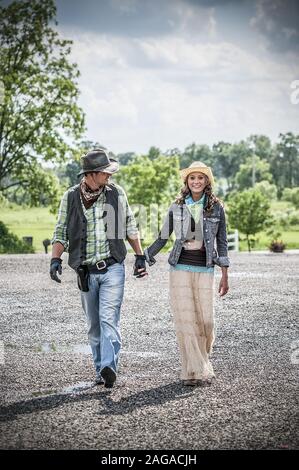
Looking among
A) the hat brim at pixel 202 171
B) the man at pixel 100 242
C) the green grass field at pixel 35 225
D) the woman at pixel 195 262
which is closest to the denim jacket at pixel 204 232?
the woman at pixel 195 262

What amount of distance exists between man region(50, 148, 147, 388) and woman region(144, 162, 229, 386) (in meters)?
0.51

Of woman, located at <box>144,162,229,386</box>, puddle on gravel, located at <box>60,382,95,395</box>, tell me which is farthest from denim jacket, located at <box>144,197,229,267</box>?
puddle on gravel, located at <box>60,382,95,395</box>

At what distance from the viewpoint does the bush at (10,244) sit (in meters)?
33.5

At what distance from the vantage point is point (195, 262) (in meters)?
6.87

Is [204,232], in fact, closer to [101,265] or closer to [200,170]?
[200,170]

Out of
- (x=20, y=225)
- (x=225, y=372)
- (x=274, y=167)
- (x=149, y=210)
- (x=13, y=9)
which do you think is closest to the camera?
(x=225, y=372)

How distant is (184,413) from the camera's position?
18.8ft

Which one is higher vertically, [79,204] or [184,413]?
Result: [79,204]

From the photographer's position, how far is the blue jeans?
6.57m

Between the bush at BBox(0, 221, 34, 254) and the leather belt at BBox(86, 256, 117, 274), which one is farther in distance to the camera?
the bush at BBox(0, 221, 34, 254)

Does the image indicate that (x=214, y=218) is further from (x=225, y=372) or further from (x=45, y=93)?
(x=45, y=93)

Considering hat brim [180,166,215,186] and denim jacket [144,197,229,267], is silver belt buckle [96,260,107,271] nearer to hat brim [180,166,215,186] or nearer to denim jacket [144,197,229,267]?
denim jacket [144,197,229,267]
